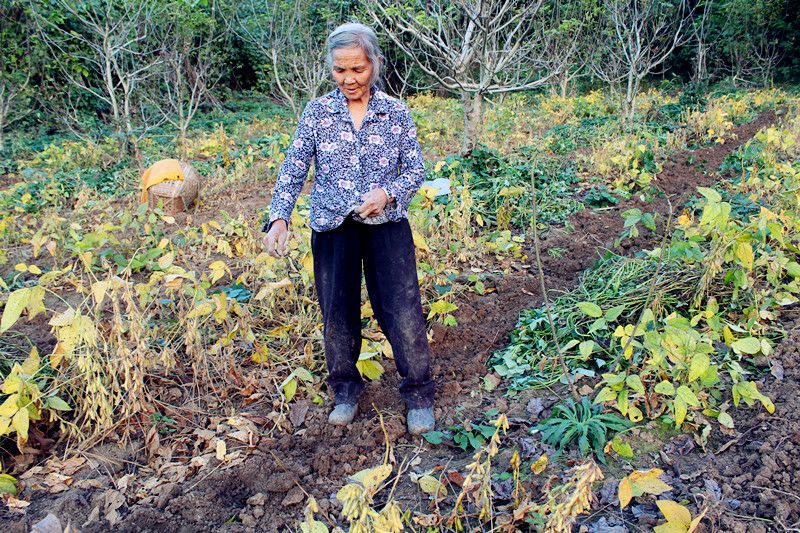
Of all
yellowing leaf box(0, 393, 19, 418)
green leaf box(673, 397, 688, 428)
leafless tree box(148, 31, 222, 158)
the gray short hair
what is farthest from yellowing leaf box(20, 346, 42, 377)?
leafless tree box(148, 31, 222, 158)

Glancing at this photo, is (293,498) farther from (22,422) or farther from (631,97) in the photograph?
(631,97)

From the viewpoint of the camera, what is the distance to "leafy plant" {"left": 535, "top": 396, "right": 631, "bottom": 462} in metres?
2.13

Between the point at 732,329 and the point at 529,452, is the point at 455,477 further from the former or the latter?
the point at 732,329

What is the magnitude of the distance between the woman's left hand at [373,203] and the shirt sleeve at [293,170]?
30 centimetres

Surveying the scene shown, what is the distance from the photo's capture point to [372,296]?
2416 mm

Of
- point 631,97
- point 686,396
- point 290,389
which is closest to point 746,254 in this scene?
point 686,396

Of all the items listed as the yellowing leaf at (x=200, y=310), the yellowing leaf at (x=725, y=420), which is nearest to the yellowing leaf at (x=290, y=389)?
the yellowing leaf at (x=200, y=310)

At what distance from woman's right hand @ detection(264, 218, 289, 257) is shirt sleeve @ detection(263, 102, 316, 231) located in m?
0.02

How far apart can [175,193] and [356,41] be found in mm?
4082

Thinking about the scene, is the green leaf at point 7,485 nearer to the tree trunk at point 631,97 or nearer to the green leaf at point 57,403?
the green leaf at point 57,403

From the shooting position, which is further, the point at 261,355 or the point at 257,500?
the point at 261,355

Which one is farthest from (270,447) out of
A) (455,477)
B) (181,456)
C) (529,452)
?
(529,452)

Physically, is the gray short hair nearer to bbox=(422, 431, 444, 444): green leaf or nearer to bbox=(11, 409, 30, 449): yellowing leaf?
bbox=(422, 431, 444, 444): green leaf

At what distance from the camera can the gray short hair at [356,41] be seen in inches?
82.4
